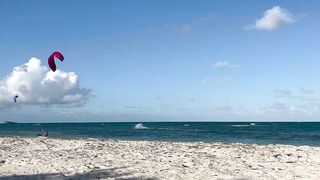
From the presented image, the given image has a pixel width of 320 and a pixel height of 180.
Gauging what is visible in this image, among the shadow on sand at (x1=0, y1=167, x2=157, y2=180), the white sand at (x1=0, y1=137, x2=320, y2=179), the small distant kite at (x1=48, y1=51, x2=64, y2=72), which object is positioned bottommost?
the shadow on sand at (x1=0, y1=167, x2=157, y2=180)

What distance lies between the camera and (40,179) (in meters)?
13.7

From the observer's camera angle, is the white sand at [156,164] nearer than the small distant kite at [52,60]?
Yes

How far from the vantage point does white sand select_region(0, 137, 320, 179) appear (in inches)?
575

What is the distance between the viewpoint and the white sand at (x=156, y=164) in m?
14.6

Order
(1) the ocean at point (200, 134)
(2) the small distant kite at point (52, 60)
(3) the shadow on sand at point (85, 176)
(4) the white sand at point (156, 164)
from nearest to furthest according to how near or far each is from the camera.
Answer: (3) the shadow on sand at point (85, 176)
(4) the white sand at point (156, 164)
(2) the small distant kite at point (52, 60)
(1) the ocean at point (200, 134)

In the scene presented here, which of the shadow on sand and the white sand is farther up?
the white sand

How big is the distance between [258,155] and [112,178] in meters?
8.88

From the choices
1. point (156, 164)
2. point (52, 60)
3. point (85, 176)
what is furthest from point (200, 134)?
point (85, 176)

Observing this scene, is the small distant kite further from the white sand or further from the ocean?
the ocean

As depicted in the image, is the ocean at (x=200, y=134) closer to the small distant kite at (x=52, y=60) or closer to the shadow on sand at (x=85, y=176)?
the small distant kite at (x=52, y=60)

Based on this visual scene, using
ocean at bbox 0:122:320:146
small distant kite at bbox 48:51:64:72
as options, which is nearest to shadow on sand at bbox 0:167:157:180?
small distant kite at bbox 48:51:64:72

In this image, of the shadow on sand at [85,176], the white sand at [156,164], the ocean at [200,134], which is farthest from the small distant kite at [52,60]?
the ocean at [200,134]

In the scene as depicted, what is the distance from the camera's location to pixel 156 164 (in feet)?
54.9

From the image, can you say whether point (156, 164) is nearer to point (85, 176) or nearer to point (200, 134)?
point (85, 176)
